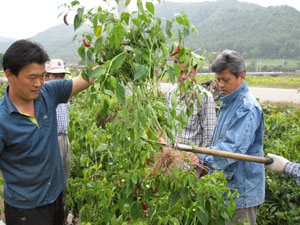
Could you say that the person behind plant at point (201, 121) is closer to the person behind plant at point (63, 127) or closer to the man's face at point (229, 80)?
the man's face at point (229, 80)

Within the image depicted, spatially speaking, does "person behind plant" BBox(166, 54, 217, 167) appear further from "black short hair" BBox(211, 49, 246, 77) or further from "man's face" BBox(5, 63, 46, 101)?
"man's face" BBox(5, 63, 46, 101)

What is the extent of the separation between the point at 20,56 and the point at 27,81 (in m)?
0.13

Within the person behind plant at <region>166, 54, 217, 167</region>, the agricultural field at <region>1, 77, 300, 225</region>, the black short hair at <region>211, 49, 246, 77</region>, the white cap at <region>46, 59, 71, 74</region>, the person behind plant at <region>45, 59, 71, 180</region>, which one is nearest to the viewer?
the agricultural field at <region>1, 77, 300, 225</region>

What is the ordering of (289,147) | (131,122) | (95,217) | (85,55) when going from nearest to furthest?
(131,122) < (85,55) < (95,217) < (289,147)

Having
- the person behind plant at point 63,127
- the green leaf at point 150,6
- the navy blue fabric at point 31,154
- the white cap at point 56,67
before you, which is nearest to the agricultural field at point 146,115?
the green leaf at point 150,6

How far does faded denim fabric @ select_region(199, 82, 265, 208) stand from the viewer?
1714 millimetres

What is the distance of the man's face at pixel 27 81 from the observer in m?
1.52

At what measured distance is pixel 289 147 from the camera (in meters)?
2.45

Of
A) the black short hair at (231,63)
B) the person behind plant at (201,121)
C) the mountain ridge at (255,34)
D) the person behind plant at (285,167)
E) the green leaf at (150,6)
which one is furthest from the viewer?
the mountain ridge at (255,34)

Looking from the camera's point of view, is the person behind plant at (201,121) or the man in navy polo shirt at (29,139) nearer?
the man in navy polo shirt at (29,139)

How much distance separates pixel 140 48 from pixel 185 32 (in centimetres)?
22

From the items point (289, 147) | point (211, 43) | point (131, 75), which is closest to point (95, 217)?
Result: point (131, 75)

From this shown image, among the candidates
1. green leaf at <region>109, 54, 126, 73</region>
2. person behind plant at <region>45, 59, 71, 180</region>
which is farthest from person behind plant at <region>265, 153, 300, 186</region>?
person behind plant at <region>45, 59, 71, 180</region>

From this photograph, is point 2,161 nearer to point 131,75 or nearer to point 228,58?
point 131,75
